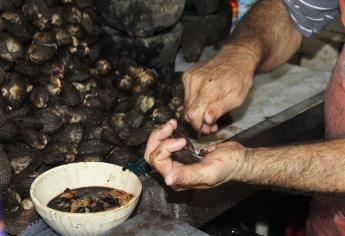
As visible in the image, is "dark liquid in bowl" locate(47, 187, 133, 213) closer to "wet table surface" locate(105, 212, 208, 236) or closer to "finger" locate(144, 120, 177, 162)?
"wet table surface" locate(105, 212, 208, 236)

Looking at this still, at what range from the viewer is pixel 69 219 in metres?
2.22

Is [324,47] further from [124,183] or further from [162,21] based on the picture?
[124,183]

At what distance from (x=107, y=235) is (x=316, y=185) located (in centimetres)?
85

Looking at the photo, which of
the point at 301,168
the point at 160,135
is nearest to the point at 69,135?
the point at 160,135

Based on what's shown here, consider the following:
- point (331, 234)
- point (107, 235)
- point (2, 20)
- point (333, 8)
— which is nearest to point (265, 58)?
point (333, 8)

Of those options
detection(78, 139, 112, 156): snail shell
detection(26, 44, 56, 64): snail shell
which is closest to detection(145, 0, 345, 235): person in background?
detection(78, 139, 112, 156): snail shell

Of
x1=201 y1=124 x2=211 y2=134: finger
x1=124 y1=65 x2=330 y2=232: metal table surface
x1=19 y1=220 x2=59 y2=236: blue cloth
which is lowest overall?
x1=124 y1=65 x2=330 y2=232: metal table surface

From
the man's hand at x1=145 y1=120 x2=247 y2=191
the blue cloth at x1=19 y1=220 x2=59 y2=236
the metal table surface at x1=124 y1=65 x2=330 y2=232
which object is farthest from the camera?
the metal table surface at x1=124 y1=65 x2=330 y2=232

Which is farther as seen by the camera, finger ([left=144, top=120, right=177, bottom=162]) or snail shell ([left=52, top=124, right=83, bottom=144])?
snail shell ([left=52, top=124, right=83, bottom=144])

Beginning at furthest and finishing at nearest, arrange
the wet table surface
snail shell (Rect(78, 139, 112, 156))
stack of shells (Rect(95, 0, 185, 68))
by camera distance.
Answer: stack of shells (Rect(95, 0, 185, 68)) → snail shell (Rect(78, 139, 112, 156)) → the wet table surface

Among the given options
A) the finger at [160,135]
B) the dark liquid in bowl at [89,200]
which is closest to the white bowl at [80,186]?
the dark liquid in bowl at [89,200]

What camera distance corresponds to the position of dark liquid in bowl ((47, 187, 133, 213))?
238 cm

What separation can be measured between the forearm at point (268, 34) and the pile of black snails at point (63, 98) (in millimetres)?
1004

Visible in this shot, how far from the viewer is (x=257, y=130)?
3396 mm
